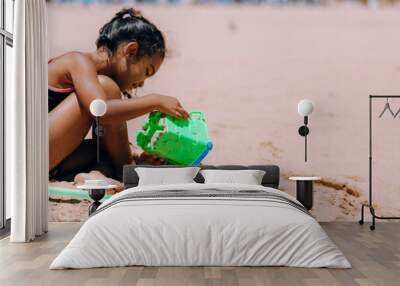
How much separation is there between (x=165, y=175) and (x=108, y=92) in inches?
57.8

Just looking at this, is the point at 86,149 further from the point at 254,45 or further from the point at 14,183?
the point at 254,45

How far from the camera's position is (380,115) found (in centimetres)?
787

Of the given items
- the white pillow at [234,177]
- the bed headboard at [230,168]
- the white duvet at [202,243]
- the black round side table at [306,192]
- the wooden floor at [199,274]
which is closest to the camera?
the wooden floor at [199,274]

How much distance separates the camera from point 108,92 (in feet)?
25.8

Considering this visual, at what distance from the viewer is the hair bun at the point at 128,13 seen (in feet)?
26.2

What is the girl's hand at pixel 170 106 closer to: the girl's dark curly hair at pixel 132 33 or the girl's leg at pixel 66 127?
the girl's dark curly hair at pixel 132 33

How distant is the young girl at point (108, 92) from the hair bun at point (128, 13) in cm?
1

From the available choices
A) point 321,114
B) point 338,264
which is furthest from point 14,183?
point 321,114

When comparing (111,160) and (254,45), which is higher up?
(254,45)

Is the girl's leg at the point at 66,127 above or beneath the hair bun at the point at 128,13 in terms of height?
beneath

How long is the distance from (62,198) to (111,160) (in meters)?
0.83

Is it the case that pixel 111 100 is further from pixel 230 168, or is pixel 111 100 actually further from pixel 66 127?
pixel 230 168

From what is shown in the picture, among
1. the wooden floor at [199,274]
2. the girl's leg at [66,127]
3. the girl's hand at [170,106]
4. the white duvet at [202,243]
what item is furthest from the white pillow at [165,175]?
the white duvet at [202,243]

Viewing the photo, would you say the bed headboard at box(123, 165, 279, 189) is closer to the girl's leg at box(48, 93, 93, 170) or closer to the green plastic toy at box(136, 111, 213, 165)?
the green plastic toy at box(136, 111, 213, 165)
